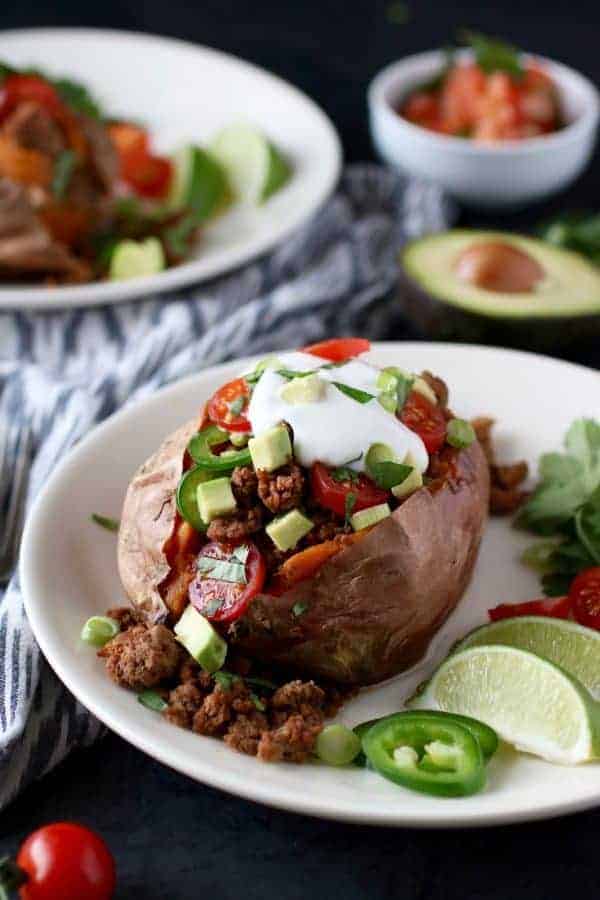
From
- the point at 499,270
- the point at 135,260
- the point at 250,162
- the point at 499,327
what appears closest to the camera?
the point at 499,327

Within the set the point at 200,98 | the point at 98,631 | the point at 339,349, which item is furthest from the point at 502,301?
the point at 200,98

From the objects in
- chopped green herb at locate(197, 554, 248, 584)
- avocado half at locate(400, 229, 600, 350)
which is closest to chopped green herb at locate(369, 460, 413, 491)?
chopped green herb at locate(197, 554, 248, 584)

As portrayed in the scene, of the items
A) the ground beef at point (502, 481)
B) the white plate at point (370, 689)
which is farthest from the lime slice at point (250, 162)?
the ground beef at point (502, 481)

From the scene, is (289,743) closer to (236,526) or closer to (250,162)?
(236,526)

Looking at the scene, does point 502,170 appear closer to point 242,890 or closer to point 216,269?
point 216,269

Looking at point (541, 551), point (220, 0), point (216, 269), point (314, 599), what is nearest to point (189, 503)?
point (314, 599)

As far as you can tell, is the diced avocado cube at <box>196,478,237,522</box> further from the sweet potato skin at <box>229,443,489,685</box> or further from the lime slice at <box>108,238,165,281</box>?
the lime slice at <box>108,238,165,281</box>
